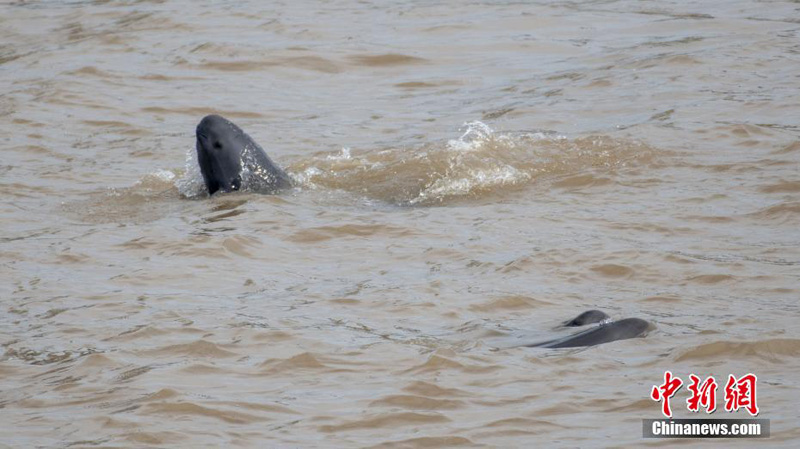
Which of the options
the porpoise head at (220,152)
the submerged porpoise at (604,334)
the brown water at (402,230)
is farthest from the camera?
the porpoise head at (220,152)

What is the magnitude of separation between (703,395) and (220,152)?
4761 millimetres

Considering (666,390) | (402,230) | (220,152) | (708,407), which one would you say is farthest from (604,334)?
(220,152)

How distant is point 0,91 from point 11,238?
5458 millimetres

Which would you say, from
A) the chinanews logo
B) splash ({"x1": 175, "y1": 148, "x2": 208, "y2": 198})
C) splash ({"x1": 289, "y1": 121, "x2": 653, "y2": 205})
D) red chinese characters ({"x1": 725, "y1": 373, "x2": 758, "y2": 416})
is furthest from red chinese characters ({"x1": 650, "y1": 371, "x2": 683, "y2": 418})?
splash ({"x1": 175, "y1": 148, "x2": 208, "y2": 198})

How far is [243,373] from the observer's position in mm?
5773

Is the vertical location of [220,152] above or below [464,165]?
above

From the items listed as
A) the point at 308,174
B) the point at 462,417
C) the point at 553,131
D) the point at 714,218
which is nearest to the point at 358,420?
the point at 462,417

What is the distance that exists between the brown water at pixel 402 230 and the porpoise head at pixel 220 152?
264mm

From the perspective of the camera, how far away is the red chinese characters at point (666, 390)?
5094 millimetres

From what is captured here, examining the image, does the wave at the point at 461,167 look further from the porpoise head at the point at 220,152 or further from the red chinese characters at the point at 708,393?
the red chinese characters at the point at 708,393

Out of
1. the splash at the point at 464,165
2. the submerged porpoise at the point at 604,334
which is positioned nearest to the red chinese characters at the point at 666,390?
the submerged porpoise at the point at 604,334

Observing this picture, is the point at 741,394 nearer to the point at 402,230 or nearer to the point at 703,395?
the point at 703,395

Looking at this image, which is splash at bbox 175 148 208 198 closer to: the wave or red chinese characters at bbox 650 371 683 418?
the wave

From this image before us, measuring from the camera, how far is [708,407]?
5.06m
